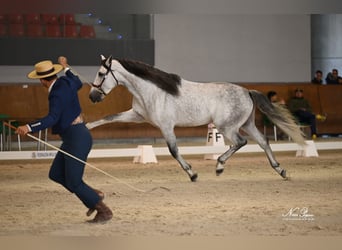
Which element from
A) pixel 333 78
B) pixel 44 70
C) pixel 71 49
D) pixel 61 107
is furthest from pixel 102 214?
pixel 333 78

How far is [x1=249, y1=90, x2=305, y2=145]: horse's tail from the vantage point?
11242 millimetres

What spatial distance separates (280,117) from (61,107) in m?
4.64

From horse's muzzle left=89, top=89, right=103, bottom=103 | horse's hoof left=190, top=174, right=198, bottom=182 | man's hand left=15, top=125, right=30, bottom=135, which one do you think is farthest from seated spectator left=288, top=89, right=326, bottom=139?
man's hand left=15, top=125, right=30, bottom=135

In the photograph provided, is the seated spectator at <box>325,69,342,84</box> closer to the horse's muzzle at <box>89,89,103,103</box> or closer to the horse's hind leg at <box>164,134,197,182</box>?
the horse's hind leg at <box>164,134,197,182</box>

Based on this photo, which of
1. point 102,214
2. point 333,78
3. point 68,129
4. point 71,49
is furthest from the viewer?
point 333,78

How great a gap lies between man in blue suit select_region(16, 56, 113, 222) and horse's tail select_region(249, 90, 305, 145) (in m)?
4.22

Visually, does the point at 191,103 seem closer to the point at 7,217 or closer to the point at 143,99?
the point at 143,99

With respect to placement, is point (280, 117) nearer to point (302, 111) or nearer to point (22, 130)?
point (22, 130)

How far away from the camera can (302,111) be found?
59.8 ft

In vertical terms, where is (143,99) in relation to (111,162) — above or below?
above

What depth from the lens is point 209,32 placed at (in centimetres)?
1928

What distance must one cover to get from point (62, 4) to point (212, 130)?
9.13m

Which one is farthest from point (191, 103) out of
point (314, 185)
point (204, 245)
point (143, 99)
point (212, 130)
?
point (204, 245)

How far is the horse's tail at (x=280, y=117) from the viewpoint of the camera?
11.2 metres
